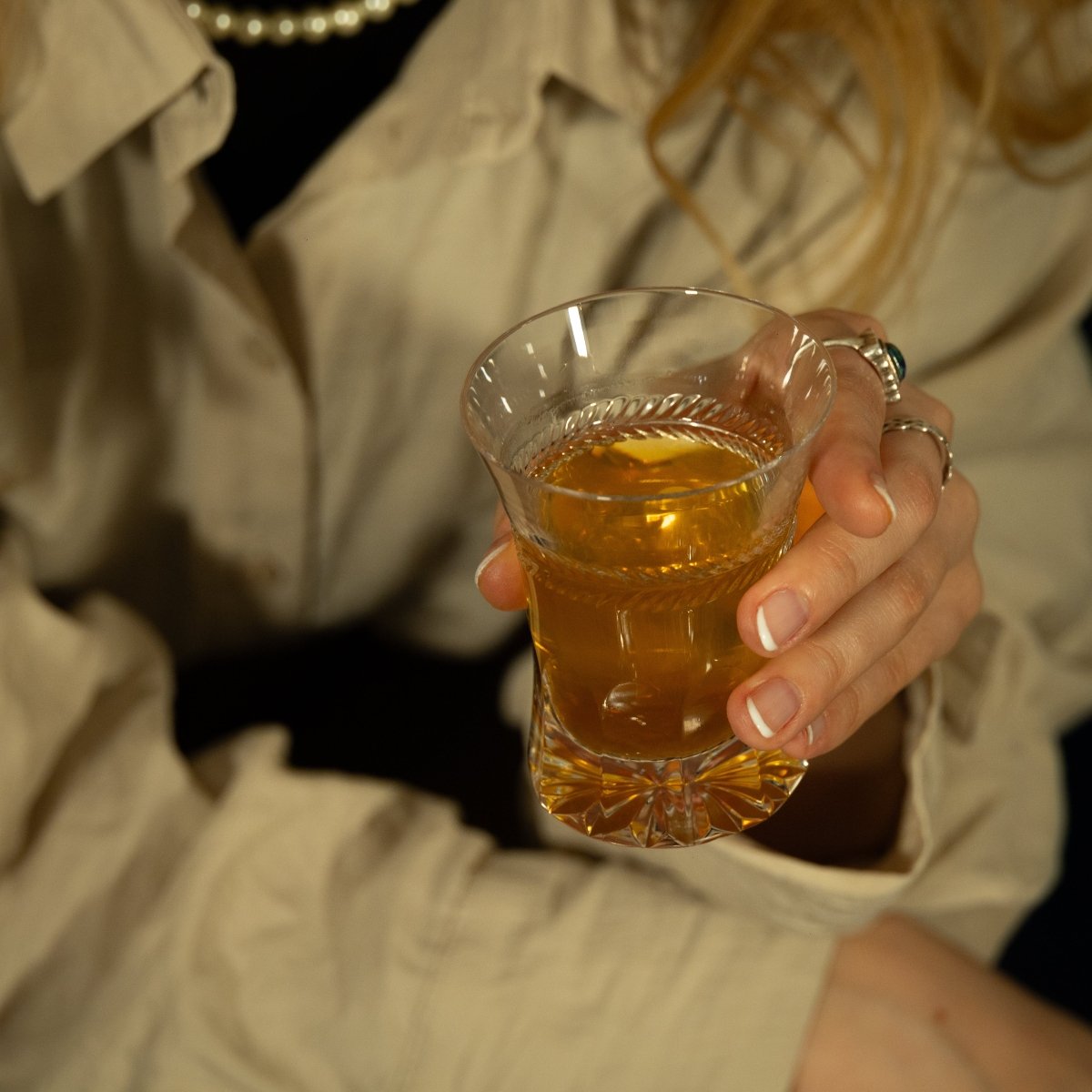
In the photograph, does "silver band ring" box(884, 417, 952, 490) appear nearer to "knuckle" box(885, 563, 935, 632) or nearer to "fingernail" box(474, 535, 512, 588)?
"knuckle" box(885, 563, 935, 632)

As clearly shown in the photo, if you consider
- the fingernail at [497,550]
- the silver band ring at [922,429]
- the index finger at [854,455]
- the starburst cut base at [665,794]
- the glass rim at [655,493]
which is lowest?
the starburst cut base at [665,794]

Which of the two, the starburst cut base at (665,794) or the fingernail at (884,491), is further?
Result: the starburst cut base at (665,794)

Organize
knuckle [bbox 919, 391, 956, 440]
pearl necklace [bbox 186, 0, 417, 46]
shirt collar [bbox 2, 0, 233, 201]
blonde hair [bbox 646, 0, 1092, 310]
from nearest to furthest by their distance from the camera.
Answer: knuckle [bbox 919, 391, 956, 440] → shirt collar [bbox 2, 0, 233, 201] → blonde hair [bbox 646, 0, 1092, 310] → pearl necklace [bbox 186, 0, 417, 46]

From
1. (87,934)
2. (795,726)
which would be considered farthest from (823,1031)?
→ (87,934)

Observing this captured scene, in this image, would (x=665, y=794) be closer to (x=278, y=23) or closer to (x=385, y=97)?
(x=385, y=97)

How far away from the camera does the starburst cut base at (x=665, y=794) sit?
28.6 inches

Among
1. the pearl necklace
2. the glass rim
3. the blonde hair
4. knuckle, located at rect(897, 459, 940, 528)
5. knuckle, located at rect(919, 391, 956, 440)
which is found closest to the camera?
the glass rim

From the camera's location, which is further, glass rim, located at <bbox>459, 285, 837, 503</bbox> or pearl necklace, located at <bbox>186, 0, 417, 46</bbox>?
pearl necklace, located at <bbox>186, 0, 417, 46</bbox>

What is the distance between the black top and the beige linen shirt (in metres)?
0.12

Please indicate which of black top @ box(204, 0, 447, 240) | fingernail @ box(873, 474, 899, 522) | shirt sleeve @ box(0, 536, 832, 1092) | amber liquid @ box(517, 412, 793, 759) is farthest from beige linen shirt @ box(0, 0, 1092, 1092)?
fingernail @ box(873, 474, 899, 522)

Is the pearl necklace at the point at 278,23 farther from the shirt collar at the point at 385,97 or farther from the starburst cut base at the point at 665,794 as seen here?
the starburst cut base at the point at 665,794

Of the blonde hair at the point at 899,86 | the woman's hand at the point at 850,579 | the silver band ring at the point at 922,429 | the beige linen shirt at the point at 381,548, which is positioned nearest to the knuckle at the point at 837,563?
the woman's hand at the point at 850,579

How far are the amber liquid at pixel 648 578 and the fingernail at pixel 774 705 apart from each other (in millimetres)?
47

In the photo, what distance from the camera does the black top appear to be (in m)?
1.20
